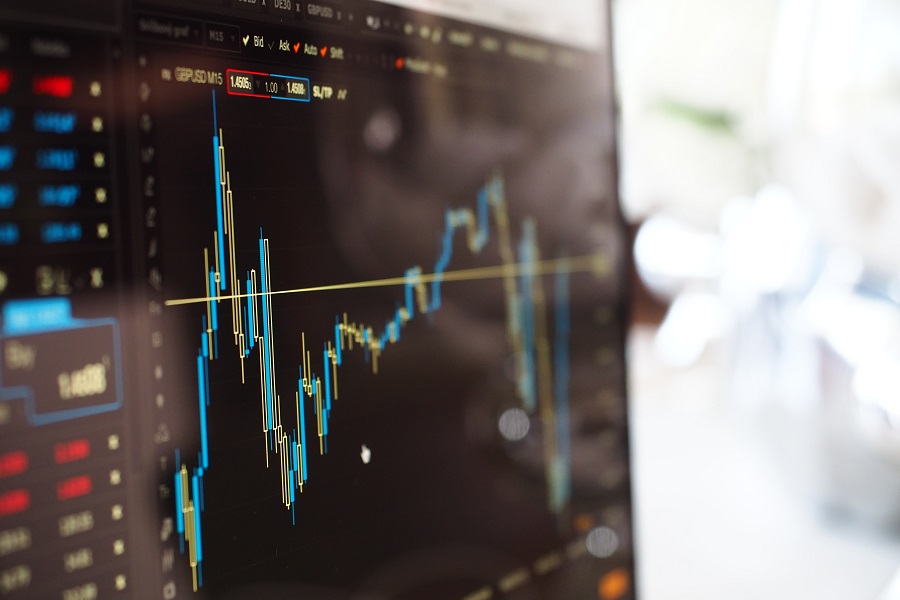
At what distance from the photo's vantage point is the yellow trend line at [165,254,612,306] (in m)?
0.45

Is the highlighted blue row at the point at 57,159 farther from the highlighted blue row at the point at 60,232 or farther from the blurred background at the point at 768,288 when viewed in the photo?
the blurred background at the point at 768,288

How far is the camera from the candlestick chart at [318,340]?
0.42m

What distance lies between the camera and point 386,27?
52 centimetres

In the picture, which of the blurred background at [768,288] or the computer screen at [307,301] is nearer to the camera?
the computer screen at [307,301]

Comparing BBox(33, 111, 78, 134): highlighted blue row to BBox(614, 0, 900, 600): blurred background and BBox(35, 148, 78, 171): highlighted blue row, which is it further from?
BBox(614, 0, 900, 600): blurred background

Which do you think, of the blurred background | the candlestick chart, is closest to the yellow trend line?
the candlestick chart

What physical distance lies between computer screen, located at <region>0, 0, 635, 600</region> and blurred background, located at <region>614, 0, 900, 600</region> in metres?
0.17

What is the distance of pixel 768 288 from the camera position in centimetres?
92

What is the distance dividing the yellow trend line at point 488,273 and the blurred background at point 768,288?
0.17m

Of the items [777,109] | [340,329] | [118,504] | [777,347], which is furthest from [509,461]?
[777,109]

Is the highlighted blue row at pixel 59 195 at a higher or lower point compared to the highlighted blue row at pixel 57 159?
lower

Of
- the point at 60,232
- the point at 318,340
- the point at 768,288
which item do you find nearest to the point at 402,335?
the point at 318,340

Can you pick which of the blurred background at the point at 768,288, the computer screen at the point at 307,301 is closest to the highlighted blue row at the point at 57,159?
the computer screen at the point at 307,301

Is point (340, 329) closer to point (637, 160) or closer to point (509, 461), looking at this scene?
point (509, 461)
